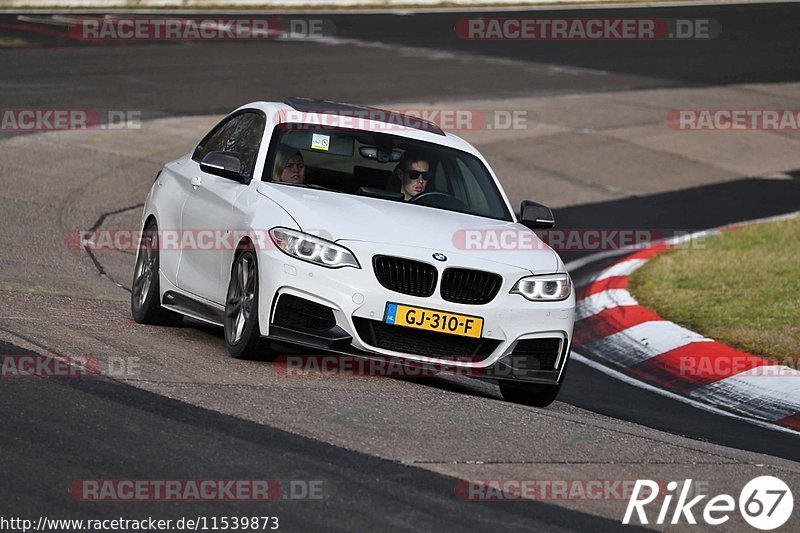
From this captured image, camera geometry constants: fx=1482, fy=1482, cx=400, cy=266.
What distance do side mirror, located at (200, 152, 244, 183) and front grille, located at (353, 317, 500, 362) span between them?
4.87 ft

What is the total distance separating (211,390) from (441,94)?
17.3 m

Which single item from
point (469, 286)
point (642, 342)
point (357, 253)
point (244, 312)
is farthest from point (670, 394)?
point (244, 312)

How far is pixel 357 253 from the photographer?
8164 millimetres

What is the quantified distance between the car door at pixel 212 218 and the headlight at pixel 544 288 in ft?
5.74

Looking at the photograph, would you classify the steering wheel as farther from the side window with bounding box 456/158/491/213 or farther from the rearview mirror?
the rearview mirror

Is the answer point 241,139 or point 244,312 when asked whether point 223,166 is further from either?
point 244,312

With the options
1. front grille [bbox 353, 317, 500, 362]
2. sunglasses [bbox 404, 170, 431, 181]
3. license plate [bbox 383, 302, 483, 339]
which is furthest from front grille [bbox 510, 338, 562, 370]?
sunglasses [bbox 404, 170, 431, 181]

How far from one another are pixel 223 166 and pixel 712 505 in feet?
12.8

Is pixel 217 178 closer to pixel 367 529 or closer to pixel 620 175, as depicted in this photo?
pixel 367 529

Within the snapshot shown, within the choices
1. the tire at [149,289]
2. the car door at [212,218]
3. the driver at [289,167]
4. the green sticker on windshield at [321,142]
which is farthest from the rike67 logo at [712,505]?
the tire at [149,289]

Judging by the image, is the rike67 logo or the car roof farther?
the car roof

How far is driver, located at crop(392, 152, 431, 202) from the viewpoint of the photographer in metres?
9.47

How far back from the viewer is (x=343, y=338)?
320 inches

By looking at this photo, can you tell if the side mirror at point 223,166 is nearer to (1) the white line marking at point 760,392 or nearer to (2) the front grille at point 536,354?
(2) the front grille at point 536,354
